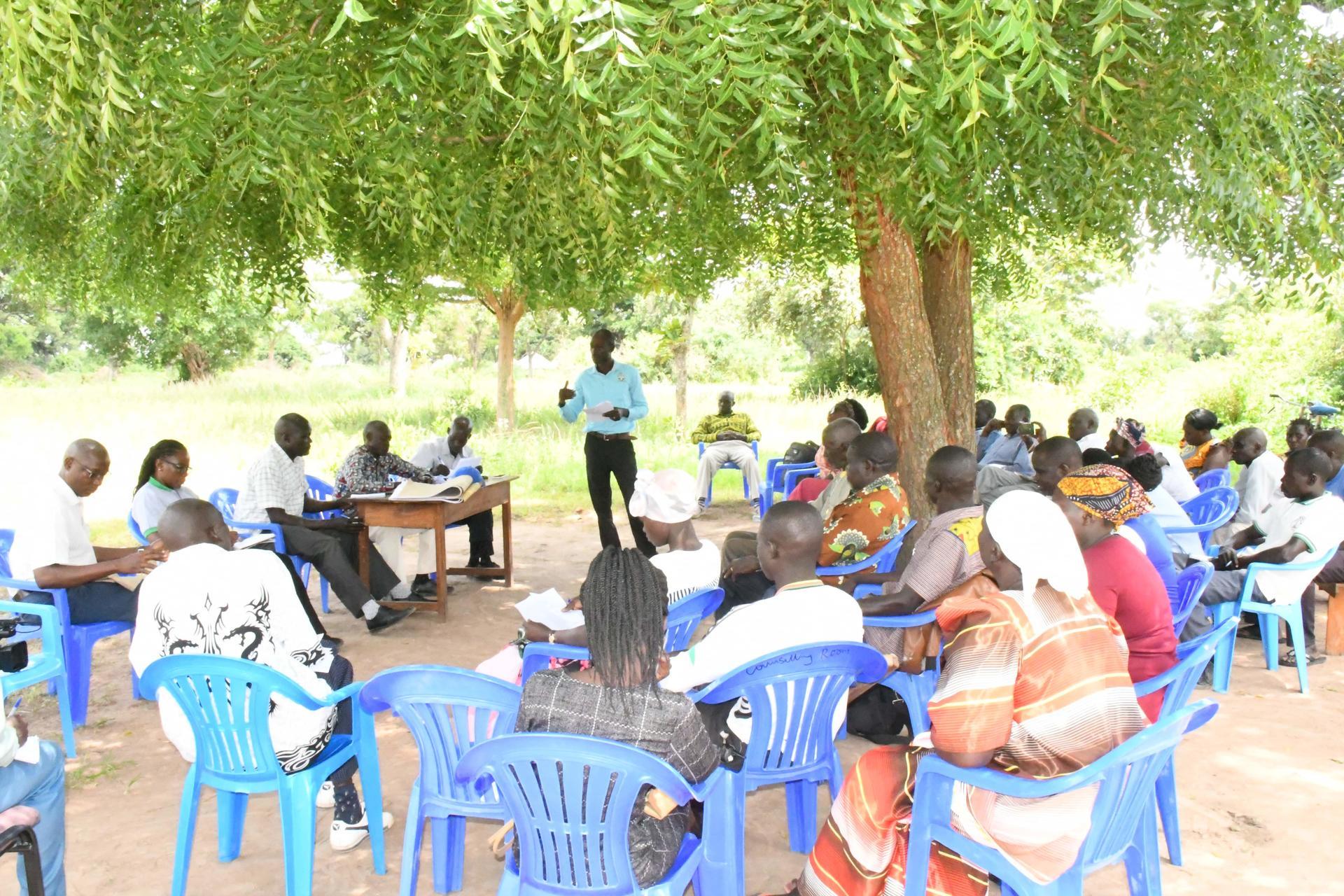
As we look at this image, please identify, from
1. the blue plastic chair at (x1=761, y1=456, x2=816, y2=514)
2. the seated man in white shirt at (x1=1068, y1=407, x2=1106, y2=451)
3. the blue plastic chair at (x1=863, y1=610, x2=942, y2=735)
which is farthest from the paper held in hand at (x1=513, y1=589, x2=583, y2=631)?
the seated man in white shirt at (x1=1068, y1=407, x2=1106, y2=451)

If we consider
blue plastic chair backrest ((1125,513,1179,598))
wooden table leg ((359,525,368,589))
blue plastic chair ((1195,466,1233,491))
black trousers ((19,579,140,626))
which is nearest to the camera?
blue plastic chair backrest ((1125,513,1179,598))

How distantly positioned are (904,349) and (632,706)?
4305mm

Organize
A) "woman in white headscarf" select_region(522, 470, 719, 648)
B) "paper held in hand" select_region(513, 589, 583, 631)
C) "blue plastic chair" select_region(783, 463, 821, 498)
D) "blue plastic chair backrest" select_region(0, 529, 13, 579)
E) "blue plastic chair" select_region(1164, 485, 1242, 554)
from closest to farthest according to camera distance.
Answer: "paper held in hand" select_region(513, 589, 583, 631)
"woman in white headscarf" select_region(522, 470, 719, 648)
"blue plastic chair backrest" select_region(0, 529, 13, 579)
"blue plastic chair" select_region(1164, 485, 1242, 554)
"blue plastic chair" select_region(783, 463, 821, 498)

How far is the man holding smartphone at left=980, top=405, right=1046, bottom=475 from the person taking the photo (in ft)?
29.6

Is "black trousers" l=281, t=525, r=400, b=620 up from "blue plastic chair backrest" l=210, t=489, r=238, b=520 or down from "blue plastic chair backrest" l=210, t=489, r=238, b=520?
down

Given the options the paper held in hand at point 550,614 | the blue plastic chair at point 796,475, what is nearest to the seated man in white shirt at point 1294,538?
the paper held in hand at point 550,614

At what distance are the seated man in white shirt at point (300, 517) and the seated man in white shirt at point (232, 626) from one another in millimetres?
3192

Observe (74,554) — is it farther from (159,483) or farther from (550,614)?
(550,614)

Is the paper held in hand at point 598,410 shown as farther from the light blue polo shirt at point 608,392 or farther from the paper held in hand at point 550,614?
the paper held in hand at point 550,614

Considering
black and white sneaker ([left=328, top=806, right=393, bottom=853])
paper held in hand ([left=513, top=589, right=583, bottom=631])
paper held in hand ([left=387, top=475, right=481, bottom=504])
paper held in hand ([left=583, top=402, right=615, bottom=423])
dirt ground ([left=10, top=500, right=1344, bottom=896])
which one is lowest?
dirt ground ([left=10, top=500, right=1344, bottom=896])

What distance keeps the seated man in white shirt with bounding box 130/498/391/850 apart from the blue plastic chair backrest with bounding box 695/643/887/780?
Answer: 1371 millimetres

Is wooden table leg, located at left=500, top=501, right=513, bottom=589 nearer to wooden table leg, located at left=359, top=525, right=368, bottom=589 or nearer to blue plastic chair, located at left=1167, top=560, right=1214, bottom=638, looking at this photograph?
wooden table leg, located at left=359, top=525, right=368, bottom=589

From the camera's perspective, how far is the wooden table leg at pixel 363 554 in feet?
23.3

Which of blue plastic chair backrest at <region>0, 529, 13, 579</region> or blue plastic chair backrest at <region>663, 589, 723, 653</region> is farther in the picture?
blue plastic chair backrest at <region>0, 529, 13, 579</region>
